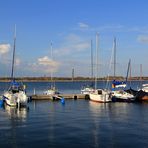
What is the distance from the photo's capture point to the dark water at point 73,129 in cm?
3431

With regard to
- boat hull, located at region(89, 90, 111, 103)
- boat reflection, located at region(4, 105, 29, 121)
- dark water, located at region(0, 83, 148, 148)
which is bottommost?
dark water, located at region(0, 83, 148, 148)

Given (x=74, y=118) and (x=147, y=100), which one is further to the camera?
(x=147, y=100)

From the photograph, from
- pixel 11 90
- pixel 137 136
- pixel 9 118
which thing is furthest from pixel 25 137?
pixel 11 90

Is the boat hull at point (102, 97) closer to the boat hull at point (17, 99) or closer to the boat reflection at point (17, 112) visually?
the boat hull at point (17, 99)

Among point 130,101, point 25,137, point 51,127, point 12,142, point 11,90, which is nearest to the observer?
point 12,142

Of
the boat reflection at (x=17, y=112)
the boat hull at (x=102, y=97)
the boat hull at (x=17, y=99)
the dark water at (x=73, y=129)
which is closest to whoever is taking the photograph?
the dark water at (x=73, y=129)

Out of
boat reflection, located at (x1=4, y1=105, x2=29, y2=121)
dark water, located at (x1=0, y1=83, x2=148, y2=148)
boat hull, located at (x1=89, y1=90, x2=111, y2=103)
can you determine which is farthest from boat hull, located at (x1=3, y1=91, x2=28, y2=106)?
boat hull, located at (x1=89, y1=90, x2=111, y2=103)

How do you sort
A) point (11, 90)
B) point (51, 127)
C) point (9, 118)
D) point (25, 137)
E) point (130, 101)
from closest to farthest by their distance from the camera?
point (25, 137) < point (51, 127) < point (9, 118) < point (11, 90) < point (130, 101)

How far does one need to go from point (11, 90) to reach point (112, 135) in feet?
123

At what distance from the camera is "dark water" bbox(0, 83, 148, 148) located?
113ft

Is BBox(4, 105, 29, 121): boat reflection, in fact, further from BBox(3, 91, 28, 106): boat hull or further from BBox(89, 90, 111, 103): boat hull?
BBox(89, 90, 111, 103): boat hull

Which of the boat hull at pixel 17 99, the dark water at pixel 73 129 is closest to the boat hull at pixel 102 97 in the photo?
the dark water at pixel 73 129

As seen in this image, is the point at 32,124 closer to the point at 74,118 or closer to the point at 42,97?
the point at 74,118

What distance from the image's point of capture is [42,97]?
81938 millimetres
